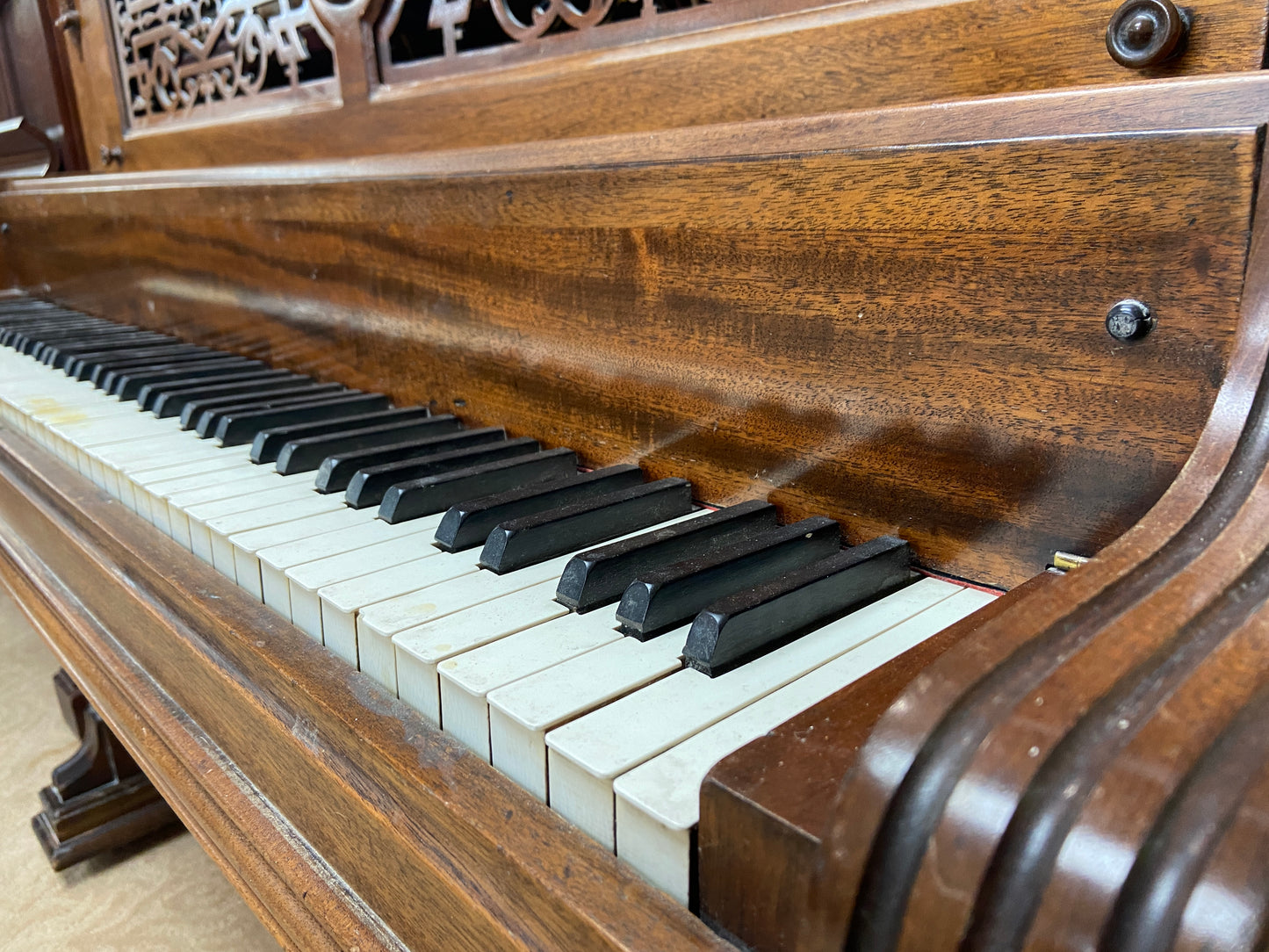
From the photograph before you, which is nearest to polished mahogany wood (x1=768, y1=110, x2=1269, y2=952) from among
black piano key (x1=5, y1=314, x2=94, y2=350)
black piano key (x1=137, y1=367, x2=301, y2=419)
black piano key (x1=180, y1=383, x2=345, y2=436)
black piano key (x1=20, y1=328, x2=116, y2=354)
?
black piano key (x1=180, y1=383, x2=345, y2=436)

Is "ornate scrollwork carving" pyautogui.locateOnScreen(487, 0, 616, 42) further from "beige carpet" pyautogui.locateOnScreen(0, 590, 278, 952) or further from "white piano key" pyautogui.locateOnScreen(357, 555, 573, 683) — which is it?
"beige carpet" pyautogui.locateOnScreen(0, 590, 278, 952)

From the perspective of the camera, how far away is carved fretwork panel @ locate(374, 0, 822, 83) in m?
1.12

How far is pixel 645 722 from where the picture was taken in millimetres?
651

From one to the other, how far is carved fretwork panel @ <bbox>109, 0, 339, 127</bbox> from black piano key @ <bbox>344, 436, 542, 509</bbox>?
2.76 ft

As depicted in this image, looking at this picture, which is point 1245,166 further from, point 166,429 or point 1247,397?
point 166,429

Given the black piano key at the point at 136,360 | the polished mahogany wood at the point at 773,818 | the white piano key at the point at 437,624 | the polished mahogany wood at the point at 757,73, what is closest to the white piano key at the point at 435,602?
the white piano key at the point at 437,624

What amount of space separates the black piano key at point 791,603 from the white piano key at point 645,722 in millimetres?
11

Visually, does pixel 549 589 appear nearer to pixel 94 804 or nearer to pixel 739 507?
pixel 739 507

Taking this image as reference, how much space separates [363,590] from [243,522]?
0.30 metres

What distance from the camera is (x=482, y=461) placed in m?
1.23

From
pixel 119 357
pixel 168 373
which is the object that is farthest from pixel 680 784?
pixel 119 357

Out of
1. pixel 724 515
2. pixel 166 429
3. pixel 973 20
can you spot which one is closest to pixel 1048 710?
pixel 724 515

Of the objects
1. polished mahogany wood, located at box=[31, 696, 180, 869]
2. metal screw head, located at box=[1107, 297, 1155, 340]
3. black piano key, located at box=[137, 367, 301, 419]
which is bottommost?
polished mahogany wood, located at box=[31, 696, 180, 869]

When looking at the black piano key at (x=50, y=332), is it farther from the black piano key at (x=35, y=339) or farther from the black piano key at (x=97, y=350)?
the black piano key at (x=97, y=350)
